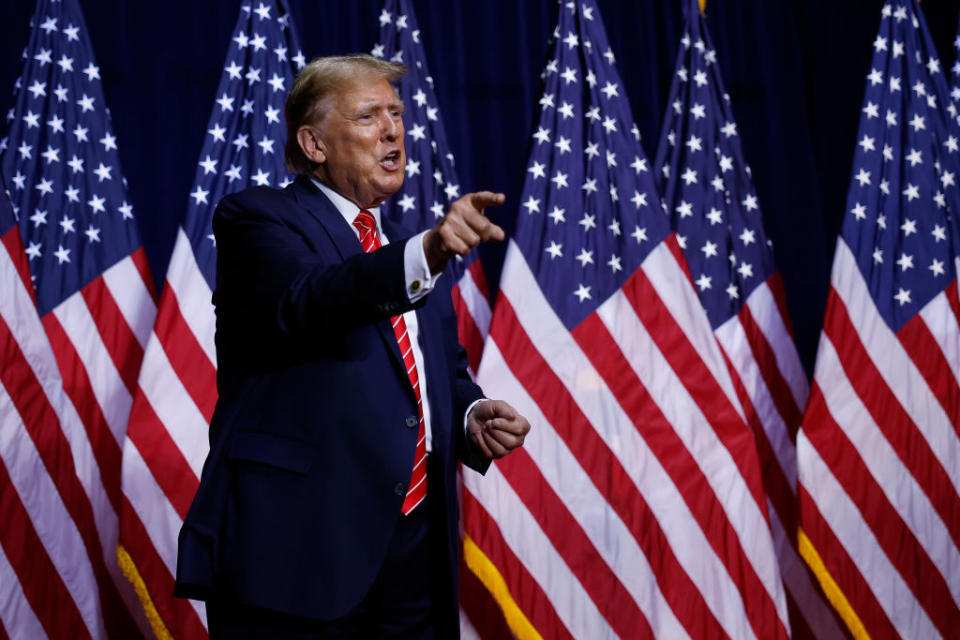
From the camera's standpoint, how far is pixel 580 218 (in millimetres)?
3141

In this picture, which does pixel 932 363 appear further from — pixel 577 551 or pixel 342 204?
pixel 342 204

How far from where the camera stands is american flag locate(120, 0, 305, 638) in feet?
8.80

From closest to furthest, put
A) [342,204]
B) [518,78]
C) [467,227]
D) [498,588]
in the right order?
1. [467,227]
2. [342,204]
3. [498,588]
4. [518,78]

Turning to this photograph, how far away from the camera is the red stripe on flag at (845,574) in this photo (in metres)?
2.95

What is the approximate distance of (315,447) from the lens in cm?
140

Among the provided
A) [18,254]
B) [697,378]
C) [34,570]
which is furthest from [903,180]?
[34,570]

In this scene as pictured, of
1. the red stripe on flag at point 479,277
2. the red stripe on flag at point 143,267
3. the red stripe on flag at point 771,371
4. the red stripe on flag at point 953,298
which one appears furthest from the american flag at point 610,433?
the red stripe on flag at point 143,267

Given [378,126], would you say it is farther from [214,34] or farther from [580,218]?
[214,34]

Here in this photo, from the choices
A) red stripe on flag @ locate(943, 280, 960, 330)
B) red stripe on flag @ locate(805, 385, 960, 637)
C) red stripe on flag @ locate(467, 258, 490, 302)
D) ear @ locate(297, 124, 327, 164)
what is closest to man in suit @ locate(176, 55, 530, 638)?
ear @ locate(297, 124, 327, 164)

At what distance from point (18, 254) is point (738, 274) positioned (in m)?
2.30

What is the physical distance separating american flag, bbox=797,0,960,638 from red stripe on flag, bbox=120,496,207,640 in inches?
72.3

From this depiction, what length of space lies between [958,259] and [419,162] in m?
1.82

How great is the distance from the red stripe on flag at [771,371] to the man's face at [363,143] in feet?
6.57

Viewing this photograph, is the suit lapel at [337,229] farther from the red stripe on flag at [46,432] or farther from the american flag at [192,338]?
the red stripe on flag at [46,432]
